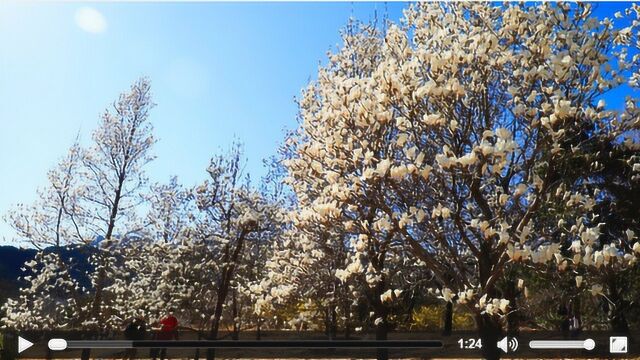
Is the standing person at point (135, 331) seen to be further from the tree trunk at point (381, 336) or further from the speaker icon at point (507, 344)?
the speaker icon at point (507, 344)

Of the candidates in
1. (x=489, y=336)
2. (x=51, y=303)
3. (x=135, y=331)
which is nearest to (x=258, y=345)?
(x=489, y=336)

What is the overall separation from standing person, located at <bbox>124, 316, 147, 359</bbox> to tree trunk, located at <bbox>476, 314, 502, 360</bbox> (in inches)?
494

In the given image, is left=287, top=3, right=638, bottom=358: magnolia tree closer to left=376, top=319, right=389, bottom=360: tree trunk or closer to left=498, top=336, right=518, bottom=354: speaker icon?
left=498, top=336, right=518, bottom=354: speaker icon

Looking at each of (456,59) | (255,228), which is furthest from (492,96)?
(255,228)

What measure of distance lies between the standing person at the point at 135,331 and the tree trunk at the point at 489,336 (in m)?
12.6

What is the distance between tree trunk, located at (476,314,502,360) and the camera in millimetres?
7961

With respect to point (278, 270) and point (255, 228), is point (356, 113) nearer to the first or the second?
point (278, 270)

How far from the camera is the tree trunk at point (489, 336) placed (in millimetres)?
7961

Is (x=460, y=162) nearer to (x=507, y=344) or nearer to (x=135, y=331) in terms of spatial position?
(x=507, y=344)

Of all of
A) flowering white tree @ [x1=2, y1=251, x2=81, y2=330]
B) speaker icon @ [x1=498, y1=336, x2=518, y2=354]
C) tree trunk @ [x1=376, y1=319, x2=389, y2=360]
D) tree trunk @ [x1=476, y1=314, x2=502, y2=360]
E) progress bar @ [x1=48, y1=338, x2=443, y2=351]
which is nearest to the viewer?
progress bar @ [x1=48, y1=338, x2=443, y2=351]

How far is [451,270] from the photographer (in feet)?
27.2

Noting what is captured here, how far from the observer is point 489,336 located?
26.2ft

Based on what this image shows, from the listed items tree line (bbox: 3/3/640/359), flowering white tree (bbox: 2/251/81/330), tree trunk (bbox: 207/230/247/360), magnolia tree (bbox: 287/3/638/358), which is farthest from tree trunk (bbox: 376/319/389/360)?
flowering white tree (bbox: 2/251/81/330)

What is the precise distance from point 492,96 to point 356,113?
2.48 meters
